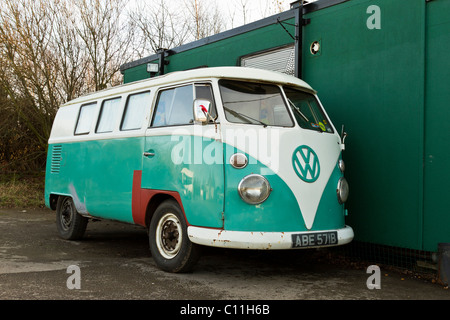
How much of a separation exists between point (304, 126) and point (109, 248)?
12.4 feet

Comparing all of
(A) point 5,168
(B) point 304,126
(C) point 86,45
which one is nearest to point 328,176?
(B) point 304,126

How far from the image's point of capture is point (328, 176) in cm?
543

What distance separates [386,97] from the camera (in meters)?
6.31

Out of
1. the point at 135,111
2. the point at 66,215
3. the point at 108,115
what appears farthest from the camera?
the point at 66,215

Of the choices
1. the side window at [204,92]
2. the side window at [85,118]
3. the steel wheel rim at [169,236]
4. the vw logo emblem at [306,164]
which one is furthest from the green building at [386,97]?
the side window at [85,118]

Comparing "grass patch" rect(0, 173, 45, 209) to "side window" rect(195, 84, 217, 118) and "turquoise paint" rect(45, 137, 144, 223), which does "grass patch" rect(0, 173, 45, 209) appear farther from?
"side window" rect(195, 84, 217, 118)

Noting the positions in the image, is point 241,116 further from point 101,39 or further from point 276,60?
point 101,39

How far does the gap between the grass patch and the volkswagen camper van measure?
7.68 meters

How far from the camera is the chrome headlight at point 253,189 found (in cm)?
496

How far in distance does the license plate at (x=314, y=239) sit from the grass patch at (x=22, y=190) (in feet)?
33.7

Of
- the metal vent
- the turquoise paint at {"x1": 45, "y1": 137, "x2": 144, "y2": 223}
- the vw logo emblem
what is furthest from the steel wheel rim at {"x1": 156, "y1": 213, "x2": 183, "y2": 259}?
the metal vent

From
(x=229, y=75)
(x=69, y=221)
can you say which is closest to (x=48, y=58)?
(x=69, y=221)

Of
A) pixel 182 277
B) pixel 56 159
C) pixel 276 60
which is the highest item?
pixel 276 60

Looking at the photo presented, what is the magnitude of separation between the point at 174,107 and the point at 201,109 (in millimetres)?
720
